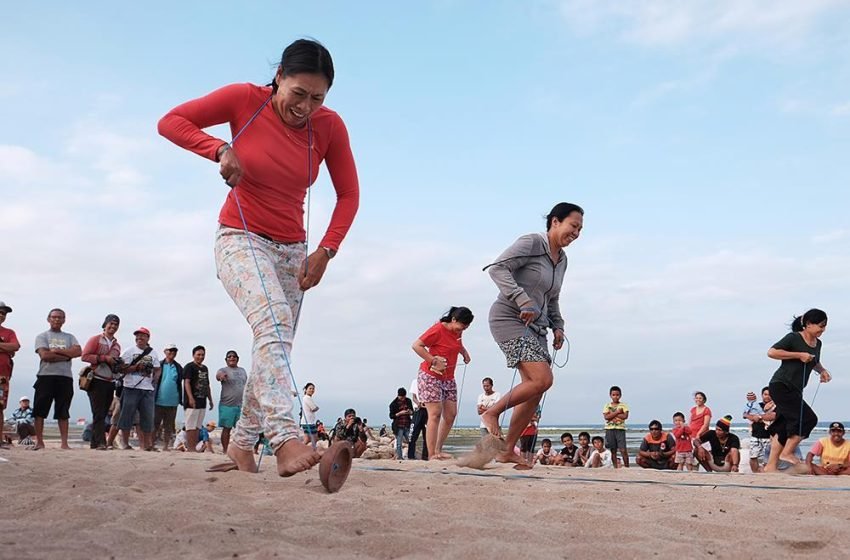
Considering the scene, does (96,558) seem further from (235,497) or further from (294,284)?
(294,284)

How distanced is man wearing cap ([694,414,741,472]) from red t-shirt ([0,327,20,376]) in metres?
8.86

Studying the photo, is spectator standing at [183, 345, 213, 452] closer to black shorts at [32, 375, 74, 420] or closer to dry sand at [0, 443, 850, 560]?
black shorts at [32, 375, 74, 420]

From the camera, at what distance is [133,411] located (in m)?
10.0

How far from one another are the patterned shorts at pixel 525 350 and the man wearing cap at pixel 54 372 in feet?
18.5

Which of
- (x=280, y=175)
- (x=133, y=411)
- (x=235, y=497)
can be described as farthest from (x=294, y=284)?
(x=133, y=411)

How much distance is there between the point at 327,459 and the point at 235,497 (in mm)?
523

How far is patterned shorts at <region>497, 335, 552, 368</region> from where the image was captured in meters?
5.61

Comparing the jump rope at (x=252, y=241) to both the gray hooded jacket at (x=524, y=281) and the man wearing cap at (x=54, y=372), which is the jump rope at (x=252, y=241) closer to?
the gray hooded jacket at (x=524, y=281)

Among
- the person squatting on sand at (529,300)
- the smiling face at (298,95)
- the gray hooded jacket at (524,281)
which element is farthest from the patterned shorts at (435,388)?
the smiling face at (298,95)

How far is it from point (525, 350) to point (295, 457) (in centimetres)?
283

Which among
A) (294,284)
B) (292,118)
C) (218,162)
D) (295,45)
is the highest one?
(295,45)

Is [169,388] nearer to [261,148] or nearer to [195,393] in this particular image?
[195,393]

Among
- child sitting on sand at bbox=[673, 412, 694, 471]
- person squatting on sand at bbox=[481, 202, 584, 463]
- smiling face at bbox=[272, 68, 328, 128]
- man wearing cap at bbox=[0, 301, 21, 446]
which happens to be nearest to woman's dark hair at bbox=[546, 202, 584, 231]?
person squatting on sand at bbox=[481, 202, 584, 463]

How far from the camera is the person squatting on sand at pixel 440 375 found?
8.43m
